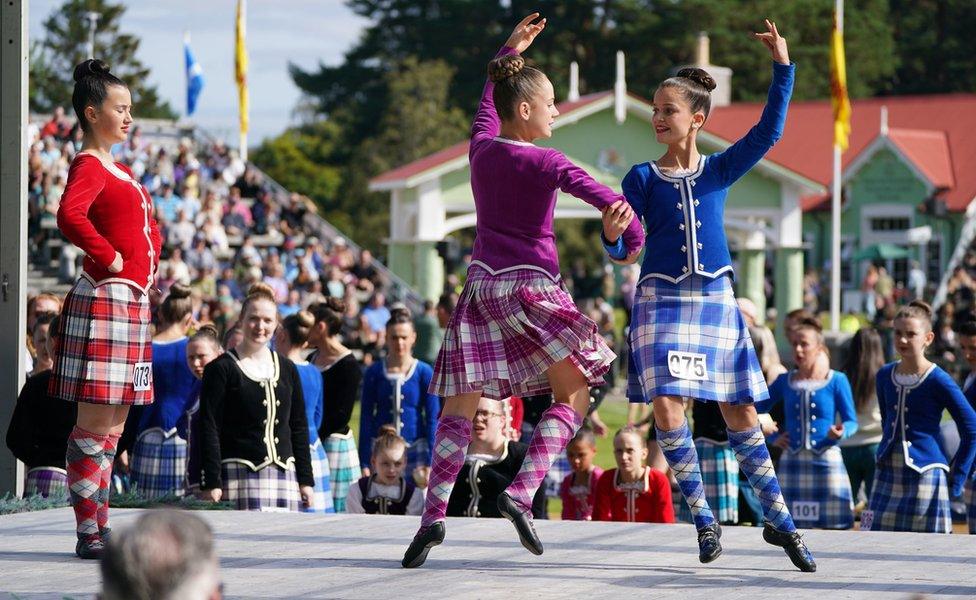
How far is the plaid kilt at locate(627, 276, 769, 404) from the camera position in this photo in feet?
19.1

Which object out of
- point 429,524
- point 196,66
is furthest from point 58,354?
point 196,66

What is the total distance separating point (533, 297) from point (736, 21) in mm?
62704

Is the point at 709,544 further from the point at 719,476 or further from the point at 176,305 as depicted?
the point at 176,305

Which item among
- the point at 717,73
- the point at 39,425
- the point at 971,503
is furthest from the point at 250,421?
the point at 717,73

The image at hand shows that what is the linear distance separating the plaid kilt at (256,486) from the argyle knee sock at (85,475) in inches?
71.4

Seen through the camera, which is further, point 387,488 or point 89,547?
point 387,488

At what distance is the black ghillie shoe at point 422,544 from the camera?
581cm

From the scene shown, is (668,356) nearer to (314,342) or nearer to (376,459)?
(376,459)

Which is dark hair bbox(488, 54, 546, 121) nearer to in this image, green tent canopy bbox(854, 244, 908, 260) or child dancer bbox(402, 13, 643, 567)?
child dancer bbox(402, 13, 643, 567)

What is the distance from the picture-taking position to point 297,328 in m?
9.24

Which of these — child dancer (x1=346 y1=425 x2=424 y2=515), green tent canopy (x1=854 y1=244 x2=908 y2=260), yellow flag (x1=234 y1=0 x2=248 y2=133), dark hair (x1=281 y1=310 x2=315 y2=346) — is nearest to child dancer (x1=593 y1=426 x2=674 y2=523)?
child dancer (x1=346 y1=425 x2=424 y2=515)

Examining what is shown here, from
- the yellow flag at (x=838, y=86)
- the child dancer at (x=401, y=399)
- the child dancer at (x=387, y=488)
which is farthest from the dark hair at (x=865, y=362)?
the yellow flag at (x=838, y=86)

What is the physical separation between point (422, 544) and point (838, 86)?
25.3 meters

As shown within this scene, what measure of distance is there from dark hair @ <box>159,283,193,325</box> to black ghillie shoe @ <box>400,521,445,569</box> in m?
3.91
